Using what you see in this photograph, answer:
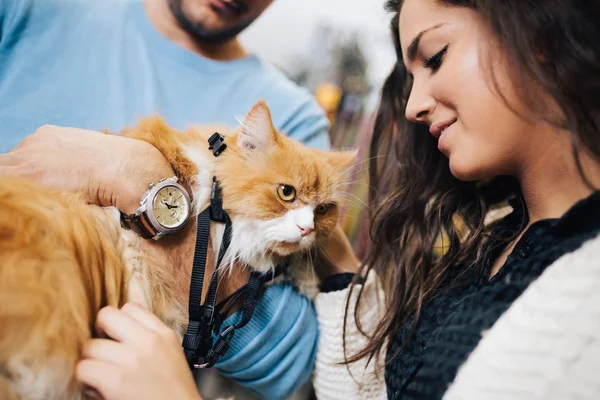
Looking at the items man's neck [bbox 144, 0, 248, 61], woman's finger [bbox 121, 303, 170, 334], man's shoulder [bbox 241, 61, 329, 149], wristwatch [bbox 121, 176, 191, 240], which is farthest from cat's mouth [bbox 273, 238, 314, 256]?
man's neck [bbox 144, 0, 248, 61]

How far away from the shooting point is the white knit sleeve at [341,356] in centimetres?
98

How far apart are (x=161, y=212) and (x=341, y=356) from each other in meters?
0.52

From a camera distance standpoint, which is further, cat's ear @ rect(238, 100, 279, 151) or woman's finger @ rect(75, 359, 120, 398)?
cat's ear @ rect(238, 100, 279, 151)

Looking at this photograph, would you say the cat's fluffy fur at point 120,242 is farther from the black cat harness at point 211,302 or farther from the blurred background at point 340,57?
the blurred background at point 340,57

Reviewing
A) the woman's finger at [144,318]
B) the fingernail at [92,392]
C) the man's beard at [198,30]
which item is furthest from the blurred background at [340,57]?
the fingernail at [92,392]

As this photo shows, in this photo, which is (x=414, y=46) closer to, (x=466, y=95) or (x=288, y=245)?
(x=466, y=95)

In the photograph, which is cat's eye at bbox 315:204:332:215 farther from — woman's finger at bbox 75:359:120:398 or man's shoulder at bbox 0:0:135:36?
man's shoulder at bbox 0:0:135:36

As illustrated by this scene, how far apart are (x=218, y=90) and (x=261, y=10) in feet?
0.98

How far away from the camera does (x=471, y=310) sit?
76cm

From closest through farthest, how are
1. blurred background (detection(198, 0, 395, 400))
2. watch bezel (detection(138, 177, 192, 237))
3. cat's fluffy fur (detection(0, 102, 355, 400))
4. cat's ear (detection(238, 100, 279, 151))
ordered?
1. cat's fluffy fur (detection(0, 102, 355, 400))
2. watch bezel (detection(138, 177, 192, 237))
3. cat's ear (detection(238, 100, 279, 151))
4. blurred background (detection(198, 0, 395, 400))

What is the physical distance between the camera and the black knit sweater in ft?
2.31

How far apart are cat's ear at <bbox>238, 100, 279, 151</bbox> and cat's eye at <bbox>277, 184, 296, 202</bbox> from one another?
0.10 metres

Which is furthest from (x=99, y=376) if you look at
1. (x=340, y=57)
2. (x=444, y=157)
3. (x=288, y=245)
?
(x=340, y=57)

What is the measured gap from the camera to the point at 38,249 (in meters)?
0.61
